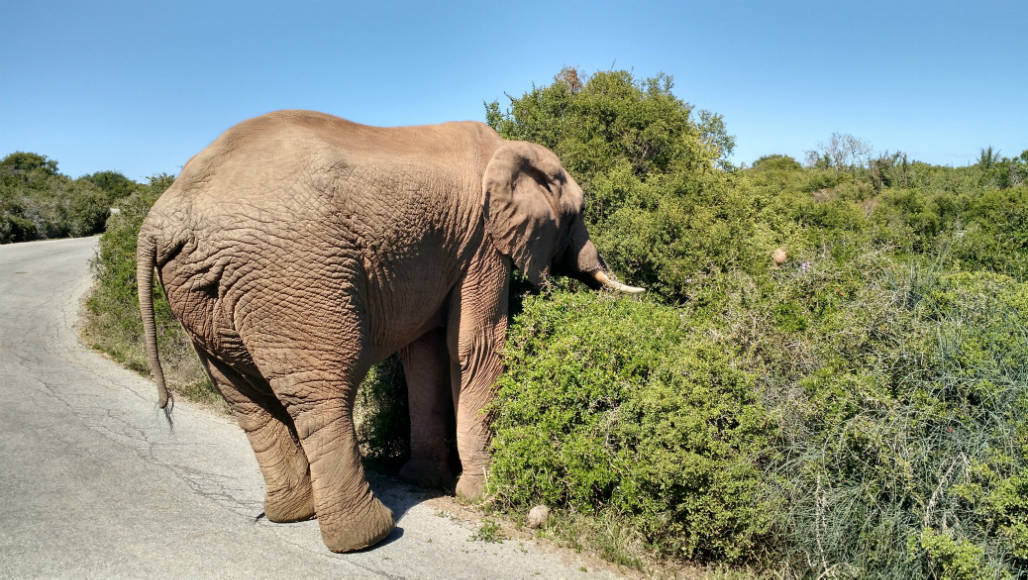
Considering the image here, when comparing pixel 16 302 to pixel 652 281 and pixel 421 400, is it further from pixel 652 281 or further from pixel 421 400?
pixel 652 281

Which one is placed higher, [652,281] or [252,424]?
[652,281]

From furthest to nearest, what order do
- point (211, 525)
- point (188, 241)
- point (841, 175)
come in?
point (841, 175) → point (211, 525) → point (188, 241)

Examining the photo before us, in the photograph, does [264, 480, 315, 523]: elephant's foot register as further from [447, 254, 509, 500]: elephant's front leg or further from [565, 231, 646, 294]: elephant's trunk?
[565, 231, 646, 294]: elephant's trunk

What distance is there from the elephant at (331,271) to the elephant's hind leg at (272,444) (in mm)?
12

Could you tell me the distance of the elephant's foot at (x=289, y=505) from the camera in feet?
18.4

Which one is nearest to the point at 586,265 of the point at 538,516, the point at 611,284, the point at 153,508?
the point at 611,284

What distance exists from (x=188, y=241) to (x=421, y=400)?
9.88 feet

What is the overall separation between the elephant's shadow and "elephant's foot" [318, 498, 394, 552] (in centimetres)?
26

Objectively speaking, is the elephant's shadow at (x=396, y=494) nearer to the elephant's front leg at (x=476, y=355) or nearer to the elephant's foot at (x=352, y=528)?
the elephant's foot at (x=352, y=528)

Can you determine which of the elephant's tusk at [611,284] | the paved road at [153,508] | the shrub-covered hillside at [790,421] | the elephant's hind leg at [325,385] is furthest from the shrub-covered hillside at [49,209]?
the shrub-covered hillside at [790,421]

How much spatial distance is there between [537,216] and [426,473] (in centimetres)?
296

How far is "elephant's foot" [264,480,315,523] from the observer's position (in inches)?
221

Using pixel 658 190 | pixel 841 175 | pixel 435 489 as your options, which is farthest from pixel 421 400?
pixel 841 175

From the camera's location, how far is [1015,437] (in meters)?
3.99
